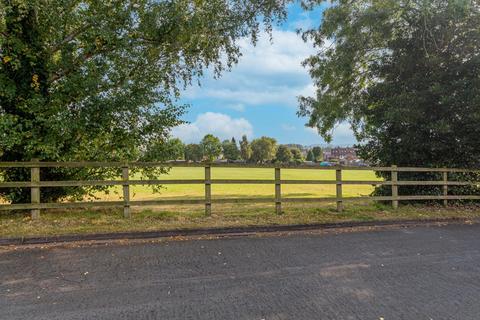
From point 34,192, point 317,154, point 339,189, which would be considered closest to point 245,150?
point 317,154

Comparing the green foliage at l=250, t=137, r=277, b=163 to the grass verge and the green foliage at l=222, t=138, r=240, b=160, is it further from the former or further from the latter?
the grass verge

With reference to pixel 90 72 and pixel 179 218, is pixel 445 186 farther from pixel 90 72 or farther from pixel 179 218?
pixel 90 72

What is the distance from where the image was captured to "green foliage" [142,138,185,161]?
31.9ft

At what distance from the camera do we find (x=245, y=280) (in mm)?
4621

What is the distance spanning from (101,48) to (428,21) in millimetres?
9668

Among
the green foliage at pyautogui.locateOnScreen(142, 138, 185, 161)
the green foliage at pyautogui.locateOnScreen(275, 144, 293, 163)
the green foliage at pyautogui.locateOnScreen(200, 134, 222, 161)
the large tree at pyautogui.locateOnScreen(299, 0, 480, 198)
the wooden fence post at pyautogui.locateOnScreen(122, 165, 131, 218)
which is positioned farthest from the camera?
the green foliage at pyautogui.locateOnScreen(275, 144, 293, 163)

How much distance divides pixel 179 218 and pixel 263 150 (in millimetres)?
115517

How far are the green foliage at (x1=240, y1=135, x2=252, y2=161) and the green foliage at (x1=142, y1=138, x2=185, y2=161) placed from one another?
384 ft

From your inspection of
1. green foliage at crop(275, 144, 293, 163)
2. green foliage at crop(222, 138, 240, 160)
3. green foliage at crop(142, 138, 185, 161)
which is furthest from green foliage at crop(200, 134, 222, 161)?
green foliage at crop(275, 144, 293, 163)

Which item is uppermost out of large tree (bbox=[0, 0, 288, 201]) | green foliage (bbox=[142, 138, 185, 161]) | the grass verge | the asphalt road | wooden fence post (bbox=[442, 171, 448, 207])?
large tree (bbox=[0, 0, 288, 201])

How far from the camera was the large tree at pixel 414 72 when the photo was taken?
11.0 meters

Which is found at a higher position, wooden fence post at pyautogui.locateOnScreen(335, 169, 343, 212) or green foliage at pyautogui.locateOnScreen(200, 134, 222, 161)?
green foliage at pyautogui.locateOnScreen(200, 134, 222, 161)

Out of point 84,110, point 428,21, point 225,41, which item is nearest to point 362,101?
point 428,21

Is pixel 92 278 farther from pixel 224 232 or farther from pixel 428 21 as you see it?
pixel 428 21
